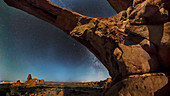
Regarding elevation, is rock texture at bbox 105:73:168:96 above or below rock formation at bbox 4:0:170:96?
below

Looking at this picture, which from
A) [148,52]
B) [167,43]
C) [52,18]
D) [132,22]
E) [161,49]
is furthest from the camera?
[52,18]

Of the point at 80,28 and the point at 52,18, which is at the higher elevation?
the point at 52,18

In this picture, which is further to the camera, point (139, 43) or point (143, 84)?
point (139, 43)

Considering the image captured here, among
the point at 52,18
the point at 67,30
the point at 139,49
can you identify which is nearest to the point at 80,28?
the point at 67,30

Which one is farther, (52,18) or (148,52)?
(52,18)

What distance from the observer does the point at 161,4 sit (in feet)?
10.1

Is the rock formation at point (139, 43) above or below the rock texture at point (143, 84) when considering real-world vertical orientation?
above

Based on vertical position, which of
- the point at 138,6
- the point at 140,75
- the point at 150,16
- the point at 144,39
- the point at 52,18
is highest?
the point at 52,18

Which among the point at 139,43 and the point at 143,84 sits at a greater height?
the point at 139,43

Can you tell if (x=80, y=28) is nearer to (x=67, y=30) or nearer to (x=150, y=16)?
(x=67, y=30)

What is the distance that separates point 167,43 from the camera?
2.93m

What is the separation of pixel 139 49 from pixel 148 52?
0.34 meters

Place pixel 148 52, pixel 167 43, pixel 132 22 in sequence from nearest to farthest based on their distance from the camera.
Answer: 1. pixel 167 43
2. pixel 148 52
3. pixel 132 22

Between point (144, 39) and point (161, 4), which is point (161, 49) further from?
point (161, 4)
